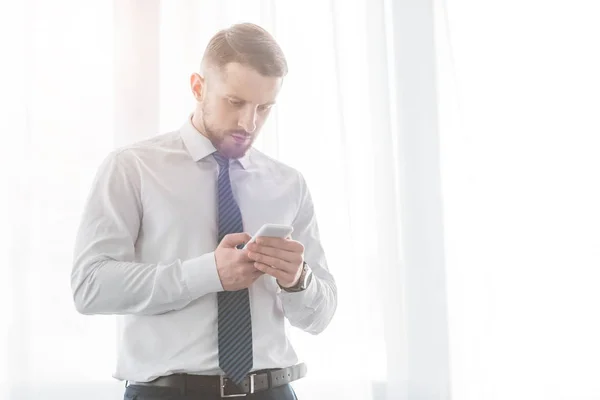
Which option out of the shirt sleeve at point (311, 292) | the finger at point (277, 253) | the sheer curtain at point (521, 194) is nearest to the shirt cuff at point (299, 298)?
the shirt sleeve at point (311, 292)

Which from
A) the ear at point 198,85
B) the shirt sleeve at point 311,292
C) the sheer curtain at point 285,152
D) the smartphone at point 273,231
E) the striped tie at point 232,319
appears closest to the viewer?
the smartphone at point 273,231

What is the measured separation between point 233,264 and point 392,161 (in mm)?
1063

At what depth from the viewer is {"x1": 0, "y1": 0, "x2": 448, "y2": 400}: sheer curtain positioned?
2.05 m

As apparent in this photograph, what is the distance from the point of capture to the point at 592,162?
231 centimetres

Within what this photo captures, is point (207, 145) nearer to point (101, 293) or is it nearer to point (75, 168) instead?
point (101, 293)

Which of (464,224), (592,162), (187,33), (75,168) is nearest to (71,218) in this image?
(75,168)

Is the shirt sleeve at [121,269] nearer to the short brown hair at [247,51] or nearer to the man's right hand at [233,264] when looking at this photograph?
the man's right hand at [233,264]

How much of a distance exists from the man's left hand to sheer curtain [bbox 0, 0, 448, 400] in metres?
0.87

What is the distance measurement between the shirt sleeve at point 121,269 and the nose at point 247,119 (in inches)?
10.4

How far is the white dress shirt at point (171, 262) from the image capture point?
1369mm

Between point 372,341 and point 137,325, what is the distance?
0.98 metres

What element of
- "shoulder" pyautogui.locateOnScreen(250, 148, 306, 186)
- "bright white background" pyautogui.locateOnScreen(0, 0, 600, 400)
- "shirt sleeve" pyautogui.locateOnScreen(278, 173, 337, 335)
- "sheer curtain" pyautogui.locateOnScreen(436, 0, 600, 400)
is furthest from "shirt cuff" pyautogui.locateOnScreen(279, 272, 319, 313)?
"sheer curtain" pyautogui.locateOnScreen(436, 0, 600, 400)

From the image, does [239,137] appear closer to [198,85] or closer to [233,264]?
[198,85]

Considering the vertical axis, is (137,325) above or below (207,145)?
below
